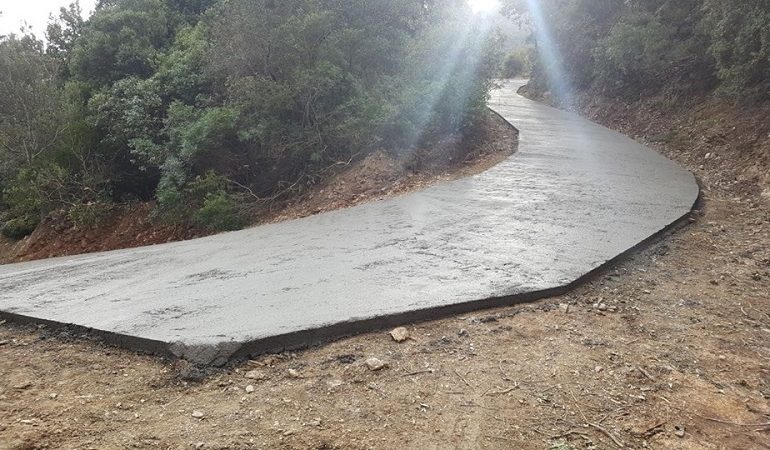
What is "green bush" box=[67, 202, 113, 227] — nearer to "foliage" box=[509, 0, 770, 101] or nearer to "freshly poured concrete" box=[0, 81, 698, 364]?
"freshly poured concrete" box=[0, 81, 698, 364]

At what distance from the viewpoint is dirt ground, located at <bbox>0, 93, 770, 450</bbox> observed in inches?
85.8

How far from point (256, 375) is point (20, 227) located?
1220 centimetres

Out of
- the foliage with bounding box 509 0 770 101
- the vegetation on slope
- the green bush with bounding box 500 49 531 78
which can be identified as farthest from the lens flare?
the green bush with bounding box 500 49 531 78

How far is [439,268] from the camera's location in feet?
12.9

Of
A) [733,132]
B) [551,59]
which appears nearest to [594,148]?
[733,132]

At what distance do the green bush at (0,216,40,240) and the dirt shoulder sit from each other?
0.82 meters

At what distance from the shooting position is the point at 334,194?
7605 millimetres

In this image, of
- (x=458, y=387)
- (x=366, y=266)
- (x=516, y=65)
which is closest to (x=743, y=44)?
(x=366, y=266)

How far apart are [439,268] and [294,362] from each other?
1.55 metres

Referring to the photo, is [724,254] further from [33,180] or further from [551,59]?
[551,59]

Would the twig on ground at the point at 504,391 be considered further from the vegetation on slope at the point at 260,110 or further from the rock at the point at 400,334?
the vegetation on slope at the point at 260,110

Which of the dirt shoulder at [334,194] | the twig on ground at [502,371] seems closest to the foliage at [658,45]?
the dirt shoulder at [334,194]

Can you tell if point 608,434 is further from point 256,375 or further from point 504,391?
point 256,375

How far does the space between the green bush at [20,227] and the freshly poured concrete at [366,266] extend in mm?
7694
